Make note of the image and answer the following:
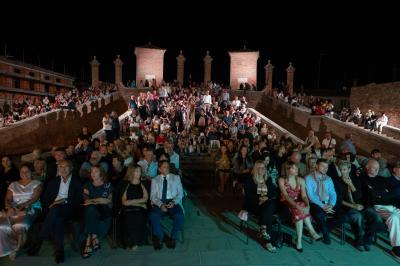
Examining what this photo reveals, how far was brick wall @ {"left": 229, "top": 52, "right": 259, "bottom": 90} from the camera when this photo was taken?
105 ft

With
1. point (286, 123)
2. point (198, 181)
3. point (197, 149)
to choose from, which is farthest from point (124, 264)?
point (286, 123)

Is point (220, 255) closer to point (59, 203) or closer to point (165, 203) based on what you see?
point (165, 203)

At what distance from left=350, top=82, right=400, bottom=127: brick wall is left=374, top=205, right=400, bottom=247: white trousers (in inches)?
726

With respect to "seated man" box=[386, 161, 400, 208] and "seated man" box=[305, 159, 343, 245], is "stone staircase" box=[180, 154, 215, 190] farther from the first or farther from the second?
"seated man" box=[386, 161, 400, 208]

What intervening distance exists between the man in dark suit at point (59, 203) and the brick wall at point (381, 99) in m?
21.5

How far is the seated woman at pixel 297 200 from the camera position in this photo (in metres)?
5.57

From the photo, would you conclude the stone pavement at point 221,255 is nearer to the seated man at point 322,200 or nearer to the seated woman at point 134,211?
the seated woman at point 134,211

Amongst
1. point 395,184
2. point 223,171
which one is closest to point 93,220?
→ point 223,171

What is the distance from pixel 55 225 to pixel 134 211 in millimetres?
1149

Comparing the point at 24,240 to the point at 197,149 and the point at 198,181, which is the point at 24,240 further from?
the point at 197,149

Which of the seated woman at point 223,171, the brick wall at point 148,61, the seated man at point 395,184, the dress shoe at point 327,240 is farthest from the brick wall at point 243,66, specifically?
the dress shoe at point 327,240

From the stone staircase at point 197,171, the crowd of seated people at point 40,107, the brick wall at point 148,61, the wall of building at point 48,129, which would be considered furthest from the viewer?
the brick wall at point 148,61

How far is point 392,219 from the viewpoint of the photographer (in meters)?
5.56

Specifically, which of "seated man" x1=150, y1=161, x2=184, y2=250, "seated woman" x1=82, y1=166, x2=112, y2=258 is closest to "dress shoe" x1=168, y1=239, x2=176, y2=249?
"seated man" x1=150, y1=161, x2=184, y2=250
